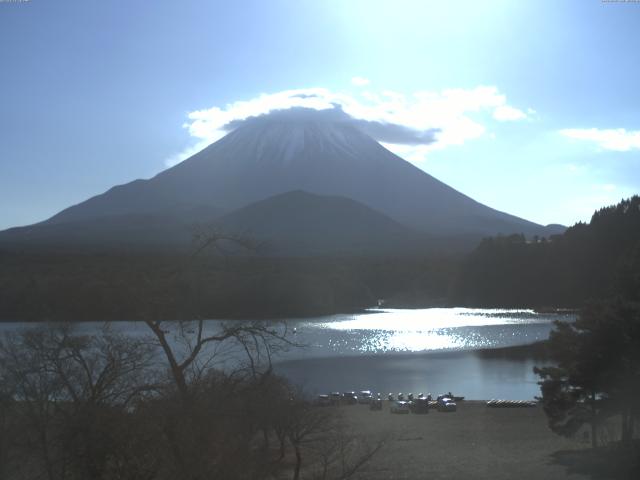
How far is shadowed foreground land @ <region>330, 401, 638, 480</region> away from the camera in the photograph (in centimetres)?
898

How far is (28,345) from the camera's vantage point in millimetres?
4797

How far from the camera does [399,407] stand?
52.7 ft

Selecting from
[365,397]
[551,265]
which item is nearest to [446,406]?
[365,397]

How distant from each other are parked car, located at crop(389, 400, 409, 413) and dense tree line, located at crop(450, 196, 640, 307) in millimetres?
33075

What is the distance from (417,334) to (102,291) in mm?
Answer: 27179

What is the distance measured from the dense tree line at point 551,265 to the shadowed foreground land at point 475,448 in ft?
113

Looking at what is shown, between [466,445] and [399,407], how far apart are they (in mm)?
4528

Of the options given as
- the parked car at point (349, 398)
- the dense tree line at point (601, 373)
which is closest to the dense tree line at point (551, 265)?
the parked car at point (349, 398)

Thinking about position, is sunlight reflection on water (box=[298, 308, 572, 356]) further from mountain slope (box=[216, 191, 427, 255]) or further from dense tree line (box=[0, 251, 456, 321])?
mountain slope (box=[216, 191, 427, 255])

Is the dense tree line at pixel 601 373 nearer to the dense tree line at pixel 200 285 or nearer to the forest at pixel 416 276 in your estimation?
the dense tree line at pixel 200 285

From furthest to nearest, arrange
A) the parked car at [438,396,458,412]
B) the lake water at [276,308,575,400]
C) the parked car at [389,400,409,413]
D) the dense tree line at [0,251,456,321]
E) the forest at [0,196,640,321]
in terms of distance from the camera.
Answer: the lake water at [276,308,575,400]
the forest at [0,196,640,321]
the parked car at [438,396,458,412]
the parked car at [389,400,409,413]
the dense tree line at [0,251,456,321]

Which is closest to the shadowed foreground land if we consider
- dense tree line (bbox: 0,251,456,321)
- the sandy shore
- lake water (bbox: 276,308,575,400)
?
the sandy shore

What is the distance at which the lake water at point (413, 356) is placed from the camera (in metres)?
20.5

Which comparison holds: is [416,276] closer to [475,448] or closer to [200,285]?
[475,448]
